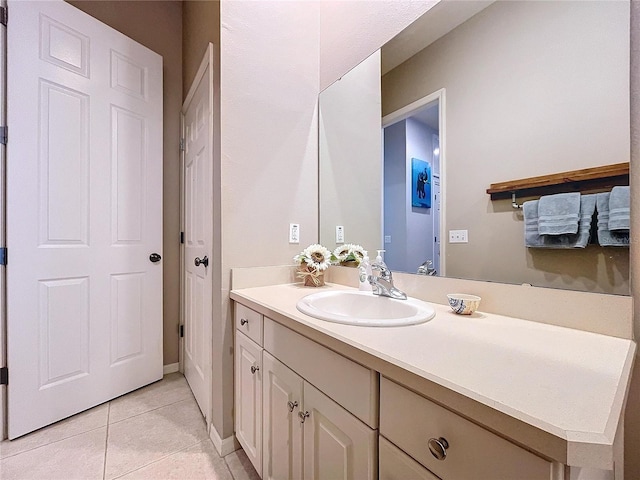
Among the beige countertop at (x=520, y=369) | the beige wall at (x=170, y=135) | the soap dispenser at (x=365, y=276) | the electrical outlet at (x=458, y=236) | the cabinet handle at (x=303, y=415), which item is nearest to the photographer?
the beige countertop at (x=520, y=369)

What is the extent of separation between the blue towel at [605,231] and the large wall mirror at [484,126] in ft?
0.05

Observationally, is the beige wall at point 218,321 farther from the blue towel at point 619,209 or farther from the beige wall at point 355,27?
the blue towel at point 619,209

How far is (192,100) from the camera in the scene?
1854 millimetres

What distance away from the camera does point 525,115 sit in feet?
2.88

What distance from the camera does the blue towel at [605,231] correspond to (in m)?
0.72

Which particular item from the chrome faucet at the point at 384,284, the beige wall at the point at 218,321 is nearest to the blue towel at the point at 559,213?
the chrome faucet at the point at 384,284

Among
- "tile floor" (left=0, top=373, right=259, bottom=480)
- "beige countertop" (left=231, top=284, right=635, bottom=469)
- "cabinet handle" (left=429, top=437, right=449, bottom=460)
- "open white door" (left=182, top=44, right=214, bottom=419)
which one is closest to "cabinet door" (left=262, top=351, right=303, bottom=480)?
"beige countertop" (left=231, top=284, right=635, bottom=469)

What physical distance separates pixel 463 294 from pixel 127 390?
6.76ft

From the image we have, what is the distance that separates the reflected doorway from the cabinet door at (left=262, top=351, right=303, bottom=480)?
2.15 ft

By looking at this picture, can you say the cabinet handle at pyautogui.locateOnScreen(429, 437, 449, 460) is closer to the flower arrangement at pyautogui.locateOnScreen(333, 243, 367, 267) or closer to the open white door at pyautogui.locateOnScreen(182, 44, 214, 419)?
the flower arrangement at pyautogui.locateOnScreen(333, 243, 367, 267)

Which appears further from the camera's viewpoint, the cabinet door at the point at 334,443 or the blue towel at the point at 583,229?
the blue towel at the point at 583,229

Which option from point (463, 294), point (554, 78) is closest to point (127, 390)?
point (463, 294)

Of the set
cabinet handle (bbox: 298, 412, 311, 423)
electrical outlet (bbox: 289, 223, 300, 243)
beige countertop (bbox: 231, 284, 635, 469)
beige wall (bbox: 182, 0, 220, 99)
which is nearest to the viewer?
beige countertop (bbox: 231, 284, 635, 469)

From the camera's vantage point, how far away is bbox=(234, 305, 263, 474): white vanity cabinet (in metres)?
1.10
